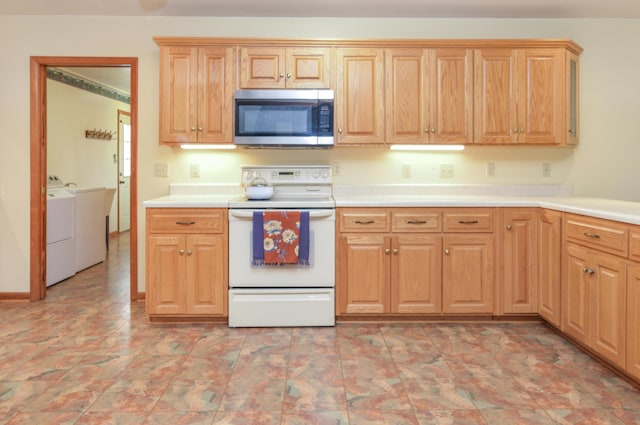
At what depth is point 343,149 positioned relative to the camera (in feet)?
12.1

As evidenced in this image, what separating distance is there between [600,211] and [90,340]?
10.1 feet

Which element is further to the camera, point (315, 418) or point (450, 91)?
point (450, 91)

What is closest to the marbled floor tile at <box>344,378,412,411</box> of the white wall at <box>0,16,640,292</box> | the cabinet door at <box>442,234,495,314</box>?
the cabinet door at <box>442,234,495,314</box>

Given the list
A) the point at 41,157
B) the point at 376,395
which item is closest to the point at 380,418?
the point at 376,395

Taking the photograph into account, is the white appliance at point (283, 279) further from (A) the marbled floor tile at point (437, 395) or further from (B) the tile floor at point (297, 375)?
(A) the marbled floor tile at point (437, 395)

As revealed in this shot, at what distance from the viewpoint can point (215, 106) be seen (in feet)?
11.0

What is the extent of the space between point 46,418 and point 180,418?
0.57 meters

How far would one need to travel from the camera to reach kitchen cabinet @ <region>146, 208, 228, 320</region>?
10.2 feet

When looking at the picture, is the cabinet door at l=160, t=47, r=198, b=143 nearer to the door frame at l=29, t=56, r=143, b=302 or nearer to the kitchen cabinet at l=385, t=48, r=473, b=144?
the door frame at l=29, t=56, r=143, b=302

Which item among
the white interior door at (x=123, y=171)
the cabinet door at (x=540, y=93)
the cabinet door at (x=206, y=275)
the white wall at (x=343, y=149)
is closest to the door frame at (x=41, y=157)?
the white wall at (x=343, y=149)

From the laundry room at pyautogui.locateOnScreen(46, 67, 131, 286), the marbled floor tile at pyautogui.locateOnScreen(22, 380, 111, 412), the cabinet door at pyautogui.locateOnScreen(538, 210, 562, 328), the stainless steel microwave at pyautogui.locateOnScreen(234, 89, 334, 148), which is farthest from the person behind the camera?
the laundry room at pyautogui.locateOnScreen(46, 67, 131, 286)

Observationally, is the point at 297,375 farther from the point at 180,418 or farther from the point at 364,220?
the point at 364,220

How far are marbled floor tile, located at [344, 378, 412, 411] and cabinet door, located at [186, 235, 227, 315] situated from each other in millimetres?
1207

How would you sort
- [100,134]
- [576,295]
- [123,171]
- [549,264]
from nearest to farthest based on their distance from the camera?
[576,295] → [549,264] → [100,134] → [123,171]
